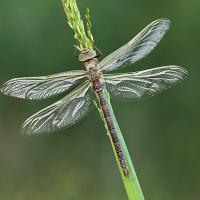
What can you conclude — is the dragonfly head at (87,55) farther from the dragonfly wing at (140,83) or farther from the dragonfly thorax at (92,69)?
the dragonfly wing at (140,83)

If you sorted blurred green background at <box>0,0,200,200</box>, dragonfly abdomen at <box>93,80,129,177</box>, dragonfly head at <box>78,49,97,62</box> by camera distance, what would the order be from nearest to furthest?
dragonfly abdomen at <box>93,80,129,177</box>, dragonfly head at <box>78,49,97,62</box>, blurred green background at <box>0,0,200,200</box>

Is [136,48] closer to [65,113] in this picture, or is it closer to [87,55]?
[87,55]

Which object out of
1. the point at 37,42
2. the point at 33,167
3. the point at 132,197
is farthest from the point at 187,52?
the point at 132,197

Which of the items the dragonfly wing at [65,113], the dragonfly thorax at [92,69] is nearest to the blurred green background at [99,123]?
the dragonfly wing at [65,113]

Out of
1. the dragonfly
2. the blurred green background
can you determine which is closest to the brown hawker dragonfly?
the dragonfly

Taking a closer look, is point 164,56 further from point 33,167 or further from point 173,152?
point 33,167

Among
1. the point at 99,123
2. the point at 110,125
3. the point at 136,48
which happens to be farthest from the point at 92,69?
the point at 99,123

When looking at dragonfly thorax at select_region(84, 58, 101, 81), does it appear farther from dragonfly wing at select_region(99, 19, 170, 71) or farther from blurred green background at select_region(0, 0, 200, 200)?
blurred green background at select_region(0, 0, 200, 200)
